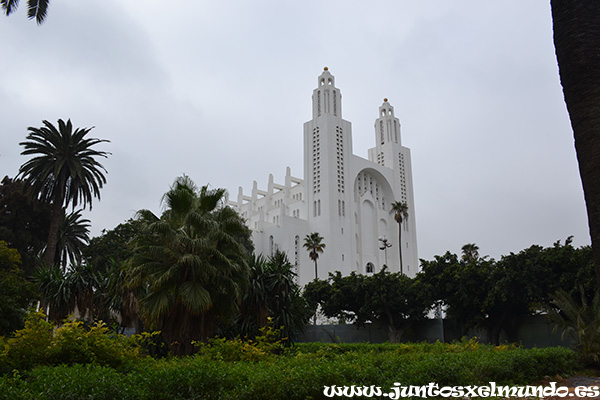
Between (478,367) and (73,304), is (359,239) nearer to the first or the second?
(73,304)

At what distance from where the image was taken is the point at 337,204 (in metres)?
61.0

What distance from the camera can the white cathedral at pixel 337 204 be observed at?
5928 cm

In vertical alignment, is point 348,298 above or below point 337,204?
below

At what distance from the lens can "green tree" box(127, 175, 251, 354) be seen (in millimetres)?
15617

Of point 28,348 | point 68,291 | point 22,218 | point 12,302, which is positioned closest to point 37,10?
→ point 12,302

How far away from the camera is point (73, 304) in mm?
24719

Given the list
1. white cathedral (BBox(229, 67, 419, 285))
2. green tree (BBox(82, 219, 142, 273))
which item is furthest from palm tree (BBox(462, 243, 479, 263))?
green tree (BBox(82, 219, 142, 273))

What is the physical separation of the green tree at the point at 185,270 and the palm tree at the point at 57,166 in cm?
1902

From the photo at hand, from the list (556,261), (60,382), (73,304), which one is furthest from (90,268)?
(556,261)

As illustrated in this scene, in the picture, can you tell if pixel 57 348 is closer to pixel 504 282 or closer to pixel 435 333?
pixel 504 282

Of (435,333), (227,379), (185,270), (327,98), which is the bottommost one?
(227,379)

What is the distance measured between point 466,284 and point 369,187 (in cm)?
3862

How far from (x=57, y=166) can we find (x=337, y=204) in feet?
114

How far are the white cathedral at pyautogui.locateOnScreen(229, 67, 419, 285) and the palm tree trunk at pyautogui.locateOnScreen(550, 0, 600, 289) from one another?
50.8m
